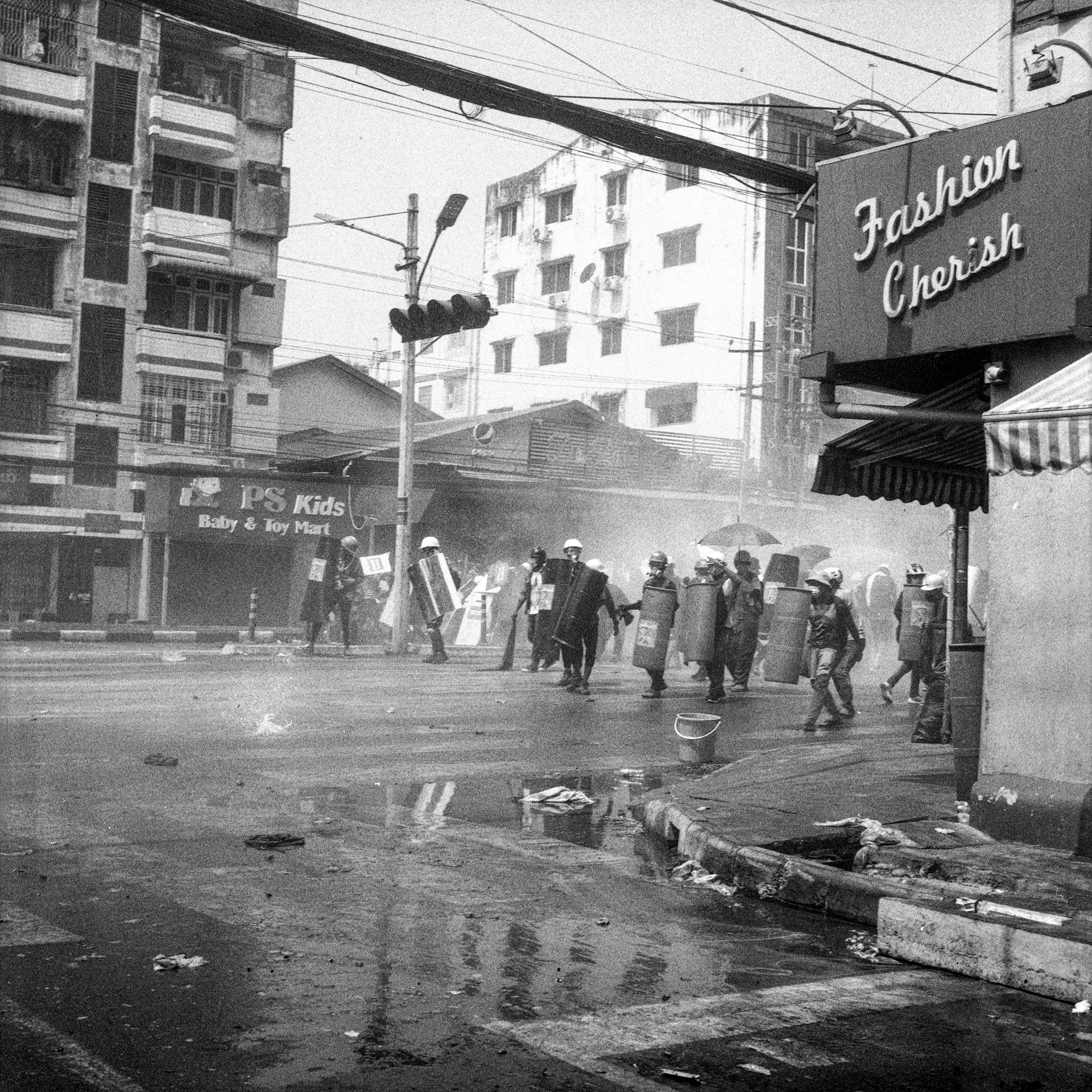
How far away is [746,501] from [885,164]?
3755 cm

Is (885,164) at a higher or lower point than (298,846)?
higher

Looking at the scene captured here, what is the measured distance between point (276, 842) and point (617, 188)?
2037 inches

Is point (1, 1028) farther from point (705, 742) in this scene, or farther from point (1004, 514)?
point (705, 742)

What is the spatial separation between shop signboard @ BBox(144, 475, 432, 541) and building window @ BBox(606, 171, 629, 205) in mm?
22982

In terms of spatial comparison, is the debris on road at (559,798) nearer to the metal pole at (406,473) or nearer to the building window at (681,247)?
the metal pole at (406,473)

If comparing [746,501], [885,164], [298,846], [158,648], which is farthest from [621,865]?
[746,501]

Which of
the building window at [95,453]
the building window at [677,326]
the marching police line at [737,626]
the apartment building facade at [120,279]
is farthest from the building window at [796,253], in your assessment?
the marching police line at [737,626]

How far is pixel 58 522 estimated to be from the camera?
35.9m

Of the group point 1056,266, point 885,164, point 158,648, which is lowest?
point 158,648

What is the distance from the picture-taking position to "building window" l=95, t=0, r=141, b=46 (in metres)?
38.2

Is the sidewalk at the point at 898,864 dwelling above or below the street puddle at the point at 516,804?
above

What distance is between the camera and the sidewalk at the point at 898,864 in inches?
208

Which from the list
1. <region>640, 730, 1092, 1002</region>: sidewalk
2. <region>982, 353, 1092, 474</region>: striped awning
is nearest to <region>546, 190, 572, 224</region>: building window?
<region>640, 730, 1092, 1002</region>: sidewalk

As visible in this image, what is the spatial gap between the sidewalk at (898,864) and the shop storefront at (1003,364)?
630 millimetres
